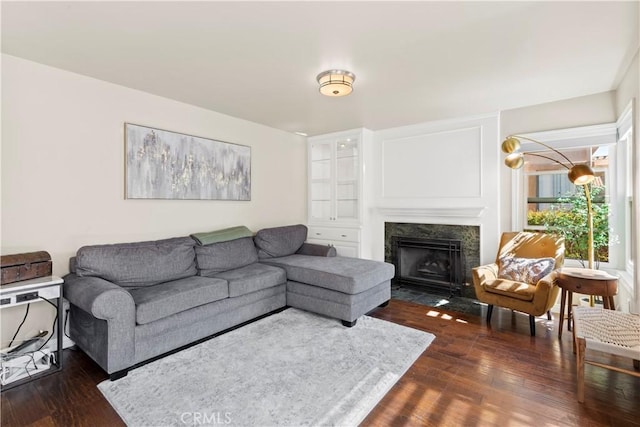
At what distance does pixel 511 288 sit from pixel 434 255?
4.91 feet

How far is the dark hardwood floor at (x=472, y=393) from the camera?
5.83ft

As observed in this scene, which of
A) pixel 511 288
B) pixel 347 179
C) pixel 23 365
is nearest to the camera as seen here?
pixel 23 365

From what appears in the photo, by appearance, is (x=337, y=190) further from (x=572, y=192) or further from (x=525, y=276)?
(x=572, y=192)

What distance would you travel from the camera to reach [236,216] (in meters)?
4.12

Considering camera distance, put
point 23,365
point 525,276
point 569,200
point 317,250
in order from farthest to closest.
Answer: point 317,250 → point 569,200 → point 525,276 → point 23,365

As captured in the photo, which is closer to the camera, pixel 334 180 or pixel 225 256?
pixel 225 256

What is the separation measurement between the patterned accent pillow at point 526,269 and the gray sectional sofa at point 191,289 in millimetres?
1234

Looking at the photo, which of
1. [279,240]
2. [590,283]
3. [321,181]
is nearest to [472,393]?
[590,283]

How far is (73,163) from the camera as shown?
8.84ft

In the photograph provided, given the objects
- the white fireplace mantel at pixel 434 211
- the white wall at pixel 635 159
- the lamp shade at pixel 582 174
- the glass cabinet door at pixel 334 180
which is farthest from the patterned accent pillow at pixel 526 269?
the glass cabinet door at pixel 334 180

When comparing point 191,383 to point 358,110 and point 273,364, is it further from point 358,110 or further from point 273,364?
point 358,110

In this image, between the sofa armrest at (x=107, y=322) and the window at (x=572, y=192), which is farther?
the window at (x=572, y=192)

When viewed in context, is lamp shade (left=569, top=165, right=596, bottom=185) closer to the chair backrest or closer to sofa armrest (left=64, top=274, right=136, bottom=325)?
the chair backrest

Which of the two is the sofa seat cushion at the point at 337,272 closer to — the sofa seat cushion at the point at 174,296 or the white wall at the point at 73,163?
the sofa seat cushion at the point at 174,296
